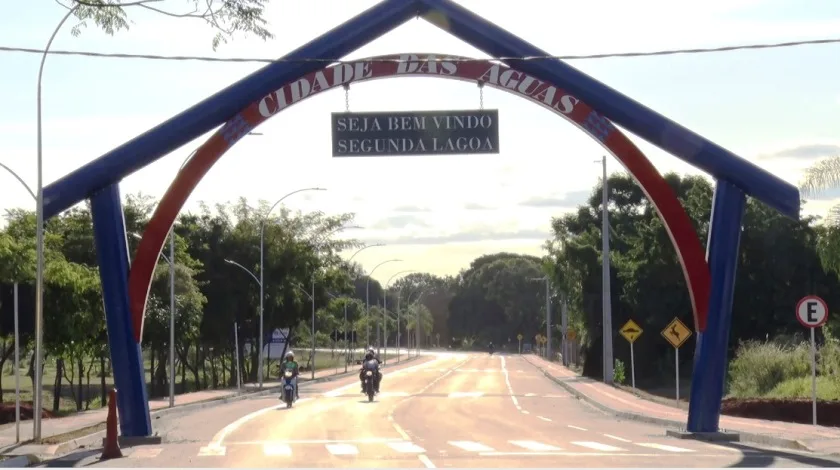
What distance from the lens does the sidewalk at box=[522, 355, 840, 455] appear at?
68.8 feet

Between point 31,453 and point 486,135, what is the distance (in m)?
10.1

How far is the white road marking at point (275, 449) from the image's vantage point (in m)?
19.3

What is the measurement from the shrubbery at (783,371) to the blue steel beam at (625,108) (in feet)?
40.5

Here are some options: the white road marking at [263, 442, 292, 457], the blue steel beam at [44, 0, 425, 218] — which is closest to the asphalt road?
the white road marking at [263, 442, 292, 457]

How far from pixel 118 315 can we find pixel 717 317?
11304mm

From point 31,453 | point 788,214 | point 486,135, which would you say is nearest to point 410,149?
point 486,135

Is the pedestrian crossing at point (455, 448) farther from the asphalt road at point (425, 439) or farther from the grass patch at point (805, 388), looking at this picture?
the grass patch at point (805, 388)

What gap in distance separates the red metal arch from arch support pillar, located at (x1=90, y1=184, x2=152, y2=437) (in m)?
0.46

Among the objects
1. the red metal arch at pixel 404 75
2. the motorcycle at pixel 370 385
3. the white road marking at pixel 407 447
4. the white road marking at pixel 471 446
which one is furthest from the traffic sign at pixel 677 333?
the white road marking at pixel 407 447

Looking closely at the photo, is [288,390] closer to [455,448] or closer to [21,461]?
[455,448]

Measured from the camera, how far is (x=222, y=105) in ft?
73.9

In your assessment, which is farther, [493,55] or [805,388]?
[805,388]

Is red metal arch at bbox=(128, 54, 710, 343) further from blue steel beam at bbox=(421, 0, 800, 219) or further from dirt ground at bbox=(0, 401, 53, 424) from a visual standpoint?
dirt ground at bbox=(0, 401, 53, 424)

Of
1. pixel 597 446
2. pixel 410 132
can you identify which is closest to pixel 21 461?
pixel 410 132
